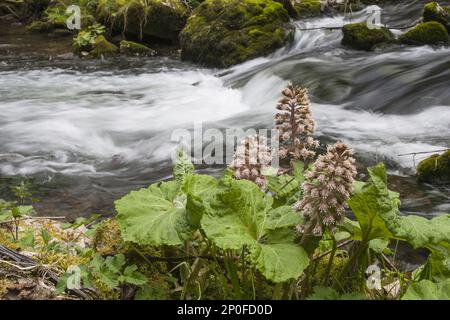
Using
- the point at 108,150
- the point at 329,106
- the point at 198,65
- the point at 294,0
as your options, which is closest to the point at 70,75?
the point at 198,65

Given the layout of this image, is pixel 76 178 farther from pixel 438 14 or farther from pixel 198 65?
pixel 438 14

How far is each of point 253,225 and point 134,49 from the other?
517 inches

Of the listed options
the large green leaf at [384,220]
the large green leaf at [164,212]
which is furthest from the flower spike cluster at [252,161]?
the large green leaf at [384,220]

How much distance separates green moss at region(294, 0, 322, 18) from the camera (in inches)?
611

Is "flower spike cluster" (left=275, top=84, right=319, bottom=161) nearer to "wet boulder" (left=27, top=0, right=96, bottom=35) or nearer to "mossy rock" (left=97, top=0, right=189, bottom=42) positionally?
"mossy rock" (left=97, top=0, right=189, bottom=42)

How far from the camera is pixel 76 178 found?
612 cm

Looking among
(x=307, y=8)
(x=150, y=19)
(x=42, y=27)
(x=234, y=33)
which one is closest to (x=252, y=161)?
(x=234, y=33)

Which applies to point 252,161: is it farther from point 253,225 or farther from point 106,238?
point 106,238

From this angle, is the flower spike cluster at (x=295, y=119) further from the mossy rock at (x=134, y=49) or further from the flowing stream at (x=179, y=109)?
the mossy rock at (x=134, y=49)

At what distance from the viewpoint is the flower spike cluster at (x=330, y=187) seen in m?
1.95

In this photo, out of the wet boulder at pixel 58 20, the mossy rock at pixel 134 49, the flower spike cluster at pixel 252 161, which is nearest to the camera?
the flower spike cluster at pixel 252 161

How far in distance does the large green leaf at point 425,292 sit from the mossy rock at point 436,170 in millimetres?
3964

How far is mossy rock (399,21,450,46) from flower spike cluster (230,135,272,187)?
9.94m

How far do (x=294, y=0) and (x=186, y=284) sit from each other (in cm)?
1550
